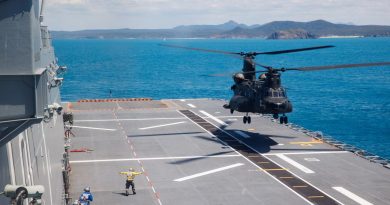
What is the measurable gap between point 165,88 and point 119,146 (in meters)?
75.3

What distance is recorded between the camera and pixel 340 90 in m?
108

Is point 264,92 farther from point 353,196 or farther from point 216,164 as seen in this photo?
point 353,196

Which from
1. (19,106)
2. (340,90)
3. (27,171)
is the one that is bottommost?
(340,90)

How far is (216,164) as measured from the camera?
3519 centimetres

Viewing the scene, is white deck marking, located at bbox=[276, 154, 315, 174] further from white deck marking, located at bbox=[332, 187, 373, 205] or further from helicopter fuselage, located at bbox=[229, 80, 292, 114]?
white deck marking, located at bbox=[332, 187, 373, 205]

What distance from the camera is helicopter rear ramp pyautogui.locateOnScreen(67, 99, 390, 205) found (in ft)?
92.5

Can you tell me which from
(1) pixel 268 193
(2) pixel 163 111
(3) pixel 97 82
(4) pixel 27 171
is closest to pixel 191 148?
(1) pixel 268 193

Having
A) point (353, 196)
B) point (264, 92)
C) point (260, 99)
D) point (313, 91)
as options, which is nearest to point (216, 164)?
point (260, 99)

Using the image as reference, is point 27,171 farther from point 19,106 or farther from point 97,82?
point 97,82

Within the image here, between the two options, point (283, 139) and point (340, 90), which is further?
point (340, 90)

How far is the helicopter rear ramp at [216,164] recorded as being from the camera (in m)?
28.2

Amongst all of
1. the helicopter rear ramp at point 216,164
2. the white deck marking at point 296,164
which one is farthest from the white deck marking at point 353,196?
the white deck marking at point 296,164

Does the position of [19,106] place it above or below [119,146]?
above

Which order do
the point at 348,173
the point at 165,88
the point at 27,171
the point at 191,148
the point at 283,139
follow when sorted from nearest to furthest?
1. the point at 27,171
2. the point at 348,173
3. the point at 191,148
4. the point at 283,139
5. the point at 165,88
